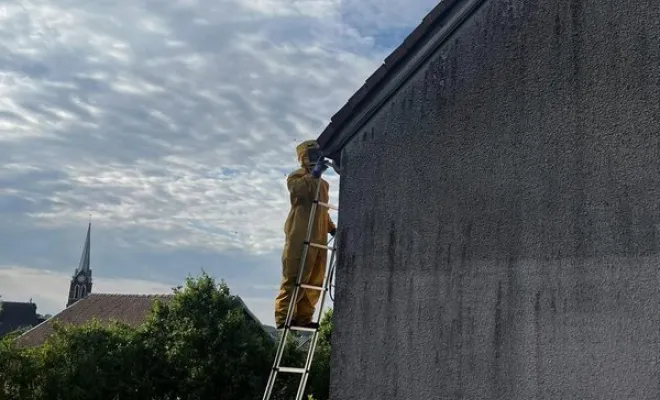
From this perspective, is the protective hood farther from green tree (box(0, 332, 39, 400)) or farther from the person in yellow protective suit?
green tree (box(0, 332, 39, 400))

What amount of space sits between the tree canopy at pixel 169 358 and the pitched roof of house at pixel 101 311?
51.4ft

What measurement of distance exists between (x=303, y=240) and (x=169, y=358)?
18651 millimetres

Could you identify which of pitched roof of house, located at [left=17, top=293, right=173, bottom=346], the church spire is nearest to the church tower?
the church spire

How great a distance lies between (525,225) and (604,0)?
2003 millimetres

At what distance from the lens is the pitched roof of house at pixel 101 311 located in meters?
41.7

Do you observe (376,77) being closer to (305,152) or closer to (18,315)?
(305,152)

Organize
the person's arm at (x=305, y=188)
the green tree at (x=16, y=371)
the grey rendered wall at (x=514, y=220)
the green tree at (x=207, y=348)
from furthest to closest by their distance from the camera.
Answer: the green tree at (x=207, y=348)
the green tree at (x=16, y=371)
the person's arm at (x=305, y=188)
the grey rendered wall at (x=514, y=220)

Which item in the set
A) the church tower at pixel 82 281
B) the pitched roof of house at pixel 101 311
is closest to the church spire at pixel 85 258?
the church tower at pixel 82 281

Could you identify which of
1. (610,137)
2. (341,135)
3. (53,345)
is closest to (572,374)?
(610,137)

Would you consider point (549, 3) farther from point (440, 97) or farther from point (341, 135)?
point (341, 135)

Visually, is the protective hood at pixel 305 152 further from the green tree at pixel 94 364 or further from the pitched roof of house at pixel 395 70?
the green tree at pixel 94 364

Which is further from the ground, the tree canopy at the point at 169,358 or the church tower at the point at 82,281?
the church tower at the point at 82,281

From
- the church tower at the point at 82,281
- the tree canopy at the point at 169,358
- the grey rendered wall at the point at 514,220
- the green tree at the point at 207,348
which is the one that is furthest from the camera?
the church tower at the point at 82,281

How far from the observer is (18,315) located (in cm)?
6450
